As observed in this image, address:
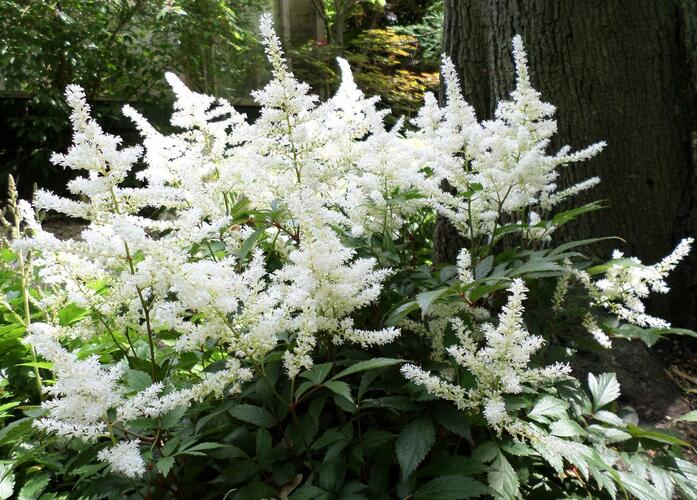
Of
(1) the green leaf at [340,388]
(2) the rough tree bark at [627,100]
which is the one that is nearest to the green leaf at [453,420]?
(1) the green leaf at [340,388]

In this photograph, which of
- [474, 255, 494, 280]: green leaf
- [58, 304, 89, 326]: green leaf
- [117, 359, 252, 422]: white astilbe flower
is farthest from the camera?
[58, 304, 89, 326]: green leaf

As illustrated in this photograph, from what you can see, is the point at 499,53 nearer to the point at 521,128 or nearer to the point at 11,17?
the point at 521,128

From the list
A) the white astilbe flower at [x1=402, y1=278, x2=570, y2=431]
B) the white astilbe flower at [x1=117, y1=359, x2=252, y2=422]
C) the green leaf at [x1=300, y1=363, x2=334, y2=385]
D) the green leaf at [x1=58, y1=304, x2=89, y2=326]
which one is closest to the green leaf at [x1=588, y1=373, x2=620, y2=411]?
the white astilbe flower at [x1=402, y1=278, x2=570, y2=431]

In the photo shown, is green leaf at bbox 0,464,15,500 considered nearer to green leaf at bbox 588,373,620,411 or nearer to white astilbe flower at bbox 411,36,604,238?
white astilbe flower at bbox 411,36,604,238

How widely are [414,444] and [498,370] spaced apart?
0.22 meters

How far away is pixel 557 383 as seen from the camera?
153 centimetres

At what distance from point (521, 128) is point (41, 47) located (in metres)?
6.02

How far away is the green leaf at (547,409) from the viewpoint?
130 centimetres

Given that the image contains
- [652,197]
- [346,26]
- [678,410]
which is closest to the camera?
[678,410]

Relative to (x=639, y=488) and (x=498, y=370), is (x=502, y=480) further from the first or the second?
(x=639, y=488)

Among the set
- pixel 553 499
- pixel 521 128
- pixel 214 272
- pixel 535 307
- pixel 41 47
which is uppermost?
pixel 41 47

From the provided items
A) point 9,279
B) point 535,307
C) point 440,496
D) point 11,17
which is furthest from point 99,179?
point 11,17

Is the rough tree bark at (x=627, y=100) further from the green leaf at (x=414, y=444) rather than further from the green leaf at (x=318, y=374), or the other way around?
the green leaf at (x=318, y=374)

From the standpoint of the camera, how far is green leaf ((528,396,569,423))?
1.30 m
